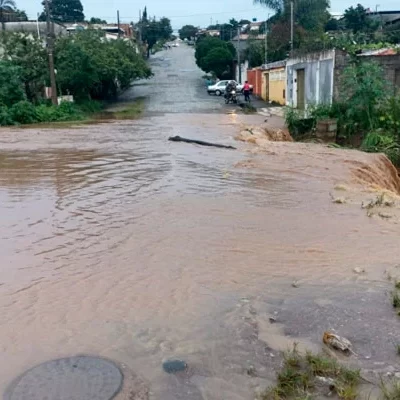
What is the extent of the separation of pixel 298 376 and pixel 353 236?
3.46 meters

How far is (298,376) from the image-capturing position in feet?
11.4

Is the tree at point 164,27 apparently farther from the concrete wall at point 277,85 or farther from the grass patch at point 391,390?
the grass patch at point 391,390

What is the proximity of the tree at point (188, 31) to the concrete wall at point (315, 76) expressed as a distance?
8606 cm

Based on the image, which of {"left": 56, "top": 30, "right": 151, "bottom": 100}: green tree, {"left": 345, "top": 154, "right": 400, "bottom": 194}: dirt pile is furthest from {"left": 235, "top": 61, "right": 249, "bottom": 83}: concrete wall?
{"left": 345, "top": 154, "right": 400, "bottom": 194}: dirt pile

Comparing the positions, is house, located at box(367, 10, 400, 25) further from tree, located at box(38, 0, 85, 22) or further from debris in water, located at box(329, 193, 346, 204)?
tree, located at box(38, 0, 85, 22)

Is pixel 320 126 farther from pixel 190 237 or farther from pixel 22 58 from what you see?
pixel 22 58

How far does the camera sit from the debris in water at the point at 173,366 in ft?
12.1

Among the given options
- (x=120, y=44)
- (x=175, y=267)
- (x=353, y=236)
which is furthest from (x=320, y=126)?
(x=120, y=44)

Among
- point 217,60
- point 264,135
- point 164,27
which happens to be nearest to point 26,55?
point 264,135

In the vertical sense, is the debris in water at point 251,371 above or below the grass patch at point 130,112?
above

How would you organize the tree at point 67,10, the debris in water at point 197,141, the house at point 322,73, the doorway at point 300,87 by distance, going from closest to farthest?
the debris in water at point 197,141
the house at point 322,73
the doorway at point 300,87
the tree at point 67,10

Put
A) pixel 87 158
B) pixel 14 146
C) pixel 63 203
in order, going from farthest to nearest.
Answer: pixel 14 146 < pixel 87 158 < pixel 63 203

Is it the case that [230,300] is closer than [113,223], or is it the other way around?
[230,300]

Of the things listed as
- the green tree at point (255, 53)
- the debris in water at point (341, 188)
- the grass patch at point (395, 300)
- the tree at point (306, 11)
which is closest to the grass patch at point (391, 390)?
the grass patch at point (395, 300)
